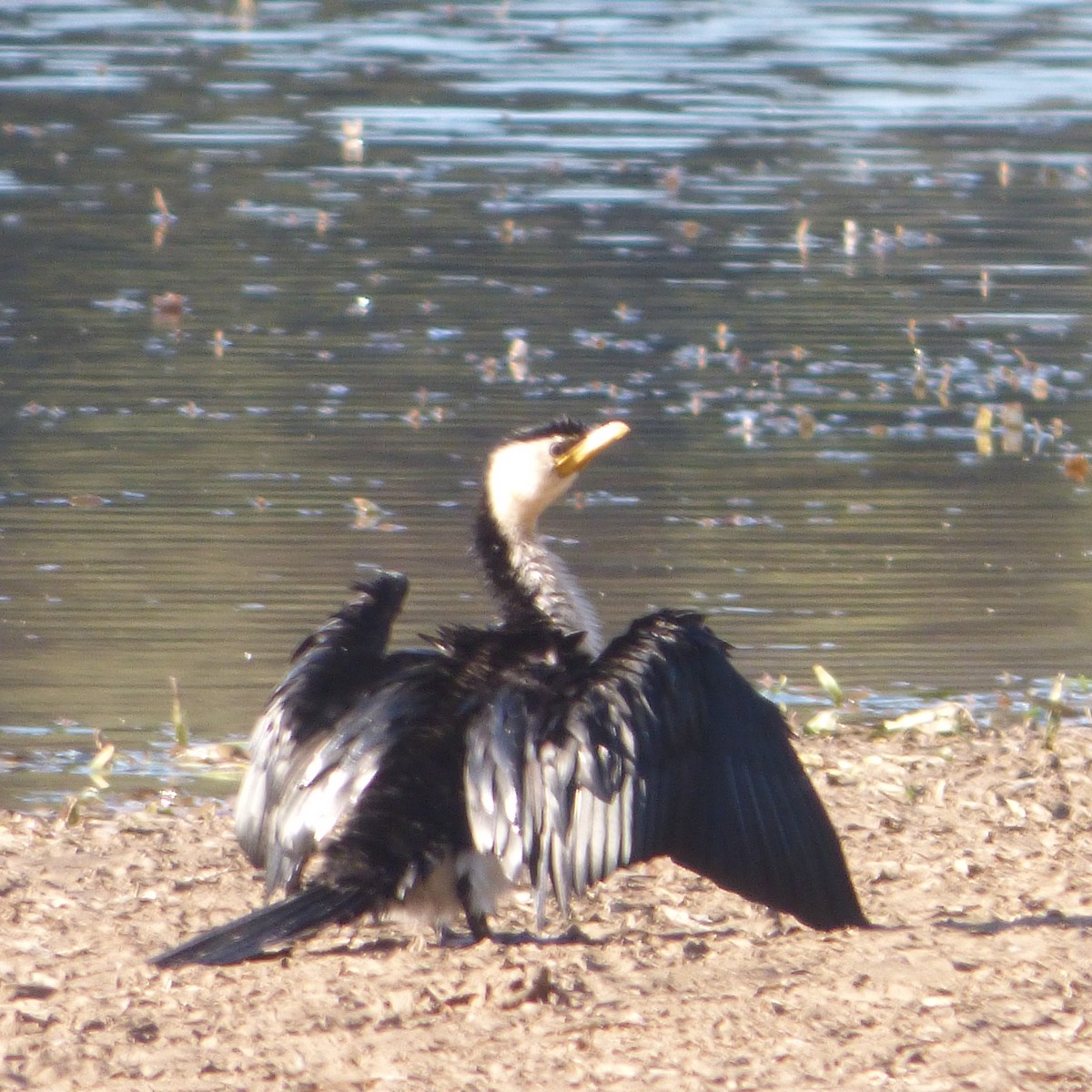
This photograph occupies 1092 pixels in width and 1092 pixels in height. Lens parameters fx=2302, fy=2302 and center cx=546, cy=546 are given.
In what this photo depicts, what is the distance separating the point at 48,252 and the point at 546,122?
6473 mm

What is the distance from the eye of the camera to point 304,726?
16.4 ft

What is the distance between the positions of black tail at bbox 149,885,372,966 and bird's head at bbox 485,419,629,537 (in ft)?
4.33

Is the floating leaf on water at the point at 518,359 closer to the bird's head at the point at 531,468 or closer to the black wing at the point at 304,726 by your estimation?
the bird's head at the point at 531,468

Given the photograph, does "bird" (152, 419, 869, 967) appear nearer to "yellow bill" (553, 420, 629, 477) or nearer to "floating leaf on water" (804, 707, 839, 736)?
"yellow bill" (553, 420, 629, 477)

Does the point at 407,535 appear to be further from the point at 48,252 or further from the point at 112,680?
the point at 48,252

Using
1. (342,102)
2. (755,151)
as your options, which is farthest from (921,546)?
(342,102)

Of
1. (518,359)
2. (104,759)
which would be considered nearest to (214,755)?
(104,759)

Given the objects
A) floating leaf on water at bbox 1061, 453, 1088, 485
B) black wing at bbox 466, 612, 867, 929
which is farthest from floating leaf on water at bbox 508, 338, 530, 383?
black wing at bbox 466, 612, 867, 929

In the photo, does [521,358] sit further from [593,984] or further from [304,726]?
[593,984]

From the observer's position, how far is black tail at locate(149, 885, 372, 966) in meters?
4.63

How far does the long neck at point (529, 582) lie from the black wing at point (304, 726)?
17.2 inches

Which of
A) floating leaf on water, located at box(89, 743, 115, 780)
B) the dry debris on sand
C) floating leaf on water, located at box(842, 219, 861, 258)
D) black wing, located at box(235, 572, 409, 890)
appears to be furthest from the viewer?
floating leaf on water, located at box(842, 219, 861, 258)

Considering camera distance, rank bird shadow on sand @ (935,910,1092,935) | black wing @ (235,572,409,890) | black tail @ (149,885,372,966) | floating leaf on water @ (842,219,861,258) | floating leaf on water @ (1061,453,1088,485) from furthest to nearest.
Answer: floating leaf on water @ (842,219,861,258), floating leaf on water @ (1061,453,1088,485), bird shadow on sand @ (935,910,1092,935), black wing @ (235,572,409,890), black tail @ (149,885,372,966)

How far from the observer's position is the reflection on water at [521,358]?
7.82 m
